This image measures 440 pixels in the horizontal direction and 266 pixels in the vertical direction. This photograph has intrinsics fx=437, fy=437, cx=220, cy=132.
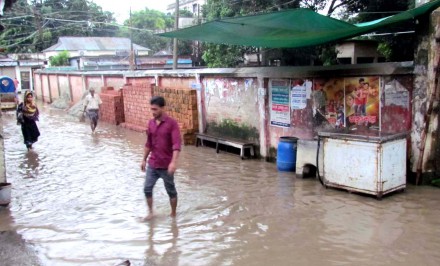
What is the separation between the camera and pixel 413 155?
7.41m

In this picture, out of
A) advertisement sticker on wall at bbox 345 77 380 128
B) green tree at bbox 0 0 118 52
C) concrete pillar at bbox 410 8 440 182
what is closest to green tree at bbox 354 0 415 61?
advertisement sticker on wall at bbox 345 77 380 128

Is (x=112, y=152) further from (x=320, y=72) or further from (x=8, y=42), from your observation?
(x=8, y=42)

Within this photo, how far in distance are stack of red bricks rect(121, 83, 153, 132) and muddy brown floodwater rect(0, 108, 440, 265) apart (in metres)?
5.61

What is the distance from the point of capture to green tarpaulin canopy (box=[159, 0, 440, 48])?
698cm

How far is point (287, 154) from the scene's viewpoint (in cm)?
884

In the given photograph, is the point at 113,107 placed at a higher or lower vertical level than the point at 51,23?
lower

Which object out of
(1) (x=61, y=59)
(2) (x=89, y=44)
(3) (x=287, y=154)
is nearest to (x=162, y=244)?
(3) (x=287, y=154)

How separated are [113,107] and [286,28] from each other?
11.6 m

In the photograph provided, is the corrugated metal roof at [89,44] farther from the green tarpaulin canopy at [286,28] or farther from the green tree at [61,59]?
the green tarpaulin canopy at [286,28]

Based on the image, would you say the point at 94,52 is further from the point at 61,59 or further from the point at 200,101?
the point at 200,101

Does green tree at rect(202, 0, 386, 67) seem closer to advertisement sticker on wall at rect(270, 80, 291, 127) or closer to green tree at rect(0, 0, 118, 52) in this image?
advertisement sticker on wall at rect(270, 80, 291, 127)

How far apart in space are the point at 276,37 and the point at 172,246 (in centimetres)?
459

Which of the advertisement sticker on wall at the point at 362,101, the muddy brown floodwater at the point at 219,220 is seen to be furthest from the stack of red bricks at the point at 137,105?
the advertisement sticker on wall at the point at 362,101

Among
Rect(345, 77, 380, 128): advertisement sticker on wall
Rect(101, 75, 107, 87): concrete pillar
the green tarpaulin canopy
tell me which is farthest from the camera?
Rect(101, 75, 107, 87): concrete pillar
